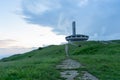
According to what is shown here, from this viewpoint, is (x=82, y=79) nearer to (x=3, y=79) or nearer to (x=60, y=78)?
(x=60, y=78)

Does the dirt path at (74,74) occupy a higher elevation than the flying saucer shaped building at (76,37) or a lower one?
lower

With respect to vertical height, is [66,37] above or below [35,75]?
above

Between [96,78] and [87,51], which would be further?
[87,51]

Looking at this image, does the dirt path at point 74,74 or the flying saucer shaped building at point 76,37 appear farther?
the flying saucer shaped building at point 76,37

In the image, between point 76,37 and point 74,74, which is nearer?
point 74,74

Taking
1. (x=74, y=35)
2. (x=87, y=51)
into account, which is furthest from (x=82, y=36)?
(x=87, y=51)

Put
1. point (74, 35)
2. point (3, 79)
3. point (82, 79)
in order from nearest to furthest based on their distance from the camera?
point (3, 79) < point (82, 79) < point (74, 35)

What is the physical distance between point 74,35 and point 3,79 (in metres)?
132

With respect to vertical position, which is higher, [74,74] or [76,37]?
[76,37]

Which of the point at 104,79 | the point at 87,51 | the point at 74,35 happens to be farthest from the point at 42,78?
the point at 74,35

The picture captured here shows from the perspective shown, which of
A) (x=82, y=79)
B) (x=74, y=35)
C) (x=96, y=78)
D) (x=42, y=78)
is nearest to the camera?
(x=42, y=78)

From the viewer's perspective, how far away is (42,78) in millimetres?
19906

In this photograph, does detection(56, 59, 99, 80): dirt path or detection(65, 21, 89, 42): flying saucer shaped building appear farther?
detection(65, 21, 89, 42): flying saucer shaped building

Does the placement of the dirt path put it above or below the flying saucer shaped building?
below
